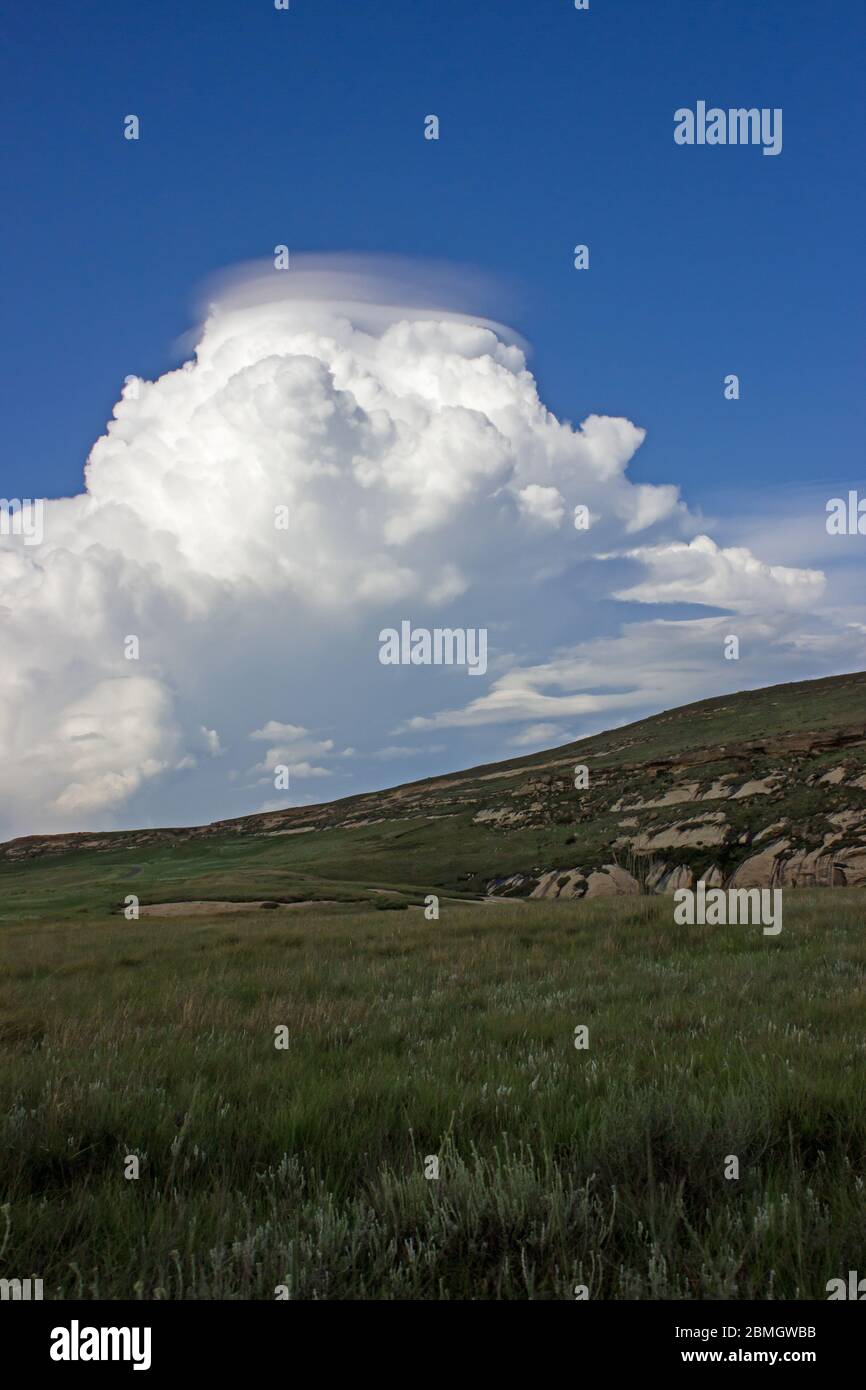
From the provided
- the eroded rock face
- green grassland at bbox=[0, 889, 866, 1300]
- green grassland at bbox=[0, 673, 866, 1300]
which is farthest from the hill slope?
green grassland at bbox=[0, 889, 866, 1300]

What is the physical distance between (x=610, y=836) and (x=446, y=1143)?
56.3m

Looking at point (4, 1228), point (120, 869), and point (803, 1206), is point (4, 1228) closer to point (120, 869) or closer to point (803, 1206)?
point (803, 1206)

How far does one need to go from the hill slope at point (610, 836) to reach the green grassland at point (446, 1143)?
1902 centimetres

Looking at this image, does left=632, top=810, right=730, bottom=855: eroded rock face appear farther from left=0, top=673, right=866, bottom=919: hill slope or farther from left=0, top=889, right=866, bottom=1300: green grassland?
left=0, top=889, right=866, bottom=1300: green grassland

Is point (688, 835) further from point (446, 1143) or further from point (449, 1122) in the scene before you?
point (446, 1143)

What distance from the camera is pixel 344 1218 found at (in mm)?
3006

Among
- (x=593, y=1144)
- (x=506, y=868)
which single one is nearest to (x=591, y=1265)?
(x=593, y=1144)

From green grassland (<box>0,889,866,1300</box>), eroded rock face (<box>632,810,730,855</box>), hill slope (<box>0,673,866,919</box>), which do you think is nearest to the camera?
green grassland (<box>0,889,866,1300</box>)

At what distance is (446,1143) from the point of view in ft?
12.6

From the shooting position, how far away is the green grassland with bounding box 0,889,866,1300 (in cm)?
283

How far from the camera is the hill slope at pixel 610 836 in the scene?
41812 mm

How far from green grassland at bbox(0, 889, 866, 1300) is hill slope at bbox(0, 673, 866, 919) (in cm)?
1902

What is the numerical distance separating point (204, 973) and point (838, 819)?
135 ft

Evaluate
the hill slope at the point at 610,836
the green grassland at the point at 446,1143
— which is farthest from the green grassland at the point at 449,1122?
the hill slope at the point at 610,836
